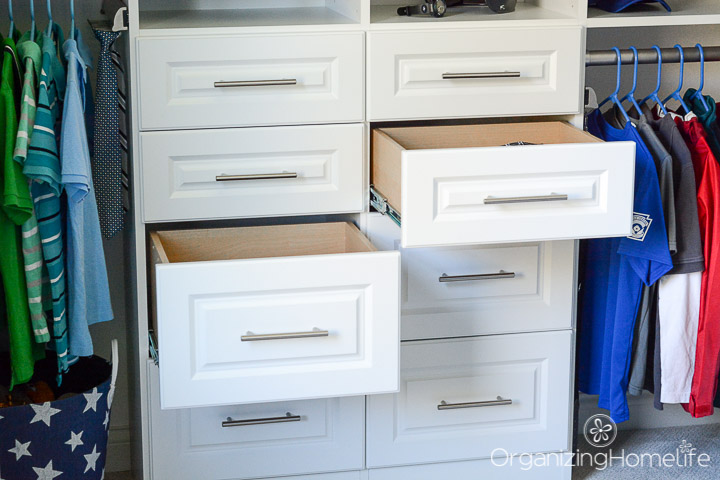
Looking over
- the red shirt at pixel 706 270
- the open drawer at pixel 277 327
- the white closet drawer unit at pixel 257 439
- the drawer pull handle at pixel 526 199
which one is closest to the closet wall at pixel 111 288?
the white closet drawer unit at pixel 257 439

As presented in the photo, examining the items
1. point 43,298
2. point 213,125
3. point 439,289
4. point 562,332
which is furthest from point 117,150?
point 562,332

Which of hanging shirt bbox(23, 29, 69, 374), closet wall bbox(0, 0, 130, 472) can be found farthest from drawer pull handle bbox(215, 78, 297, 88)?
closet wall bbox(0, 0, 130, 472)

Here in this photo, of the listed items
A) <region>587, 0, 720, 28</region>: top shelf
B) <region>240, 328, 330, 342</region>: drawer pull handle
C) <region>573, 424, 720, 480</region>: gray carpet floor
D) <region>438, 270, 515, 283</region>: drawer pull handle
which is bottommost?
<region>573, 424, 720, 480</region>: gray carpet floor

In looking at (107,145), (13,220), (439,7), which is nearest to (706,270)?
(439,7)

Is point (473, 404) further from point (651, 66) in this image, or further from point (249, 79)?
point (651, 66)

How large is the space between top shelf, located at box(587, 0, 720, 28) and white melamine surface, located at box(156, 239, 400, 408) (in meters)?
0.74

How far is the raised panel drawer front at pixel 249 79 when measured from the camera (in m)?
1.87

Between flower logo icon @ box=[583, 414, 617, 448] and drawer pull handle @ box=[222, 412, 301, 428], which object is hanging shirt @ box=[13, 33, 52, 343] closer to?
drawer pull handle @ box=[222, 412, 301, 428]

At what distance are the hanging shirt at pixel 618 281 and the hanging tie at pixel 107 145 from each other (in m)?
1.06

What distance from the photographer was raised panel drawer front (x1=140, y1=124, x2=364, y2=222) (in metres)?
1.92

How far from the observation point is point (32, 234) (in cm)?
179

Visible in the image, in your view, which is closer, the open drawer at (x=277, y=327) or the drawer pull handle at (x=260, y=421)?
the open drawer at (x=277, y=327)

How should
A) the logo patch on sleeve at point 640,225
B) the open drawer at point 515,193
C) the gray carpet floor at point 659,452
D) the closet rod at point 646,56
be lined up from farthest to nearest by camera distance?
the gray carpet floor at point 659,452
the closet rod at point 646,56
the logo patch on sleeve at point 640,225
the open drawer at point 515,193

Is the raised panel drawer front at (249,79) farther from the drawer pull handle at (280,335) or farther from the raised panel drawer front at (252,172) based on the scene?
the drawer pull handle at (280,335)
